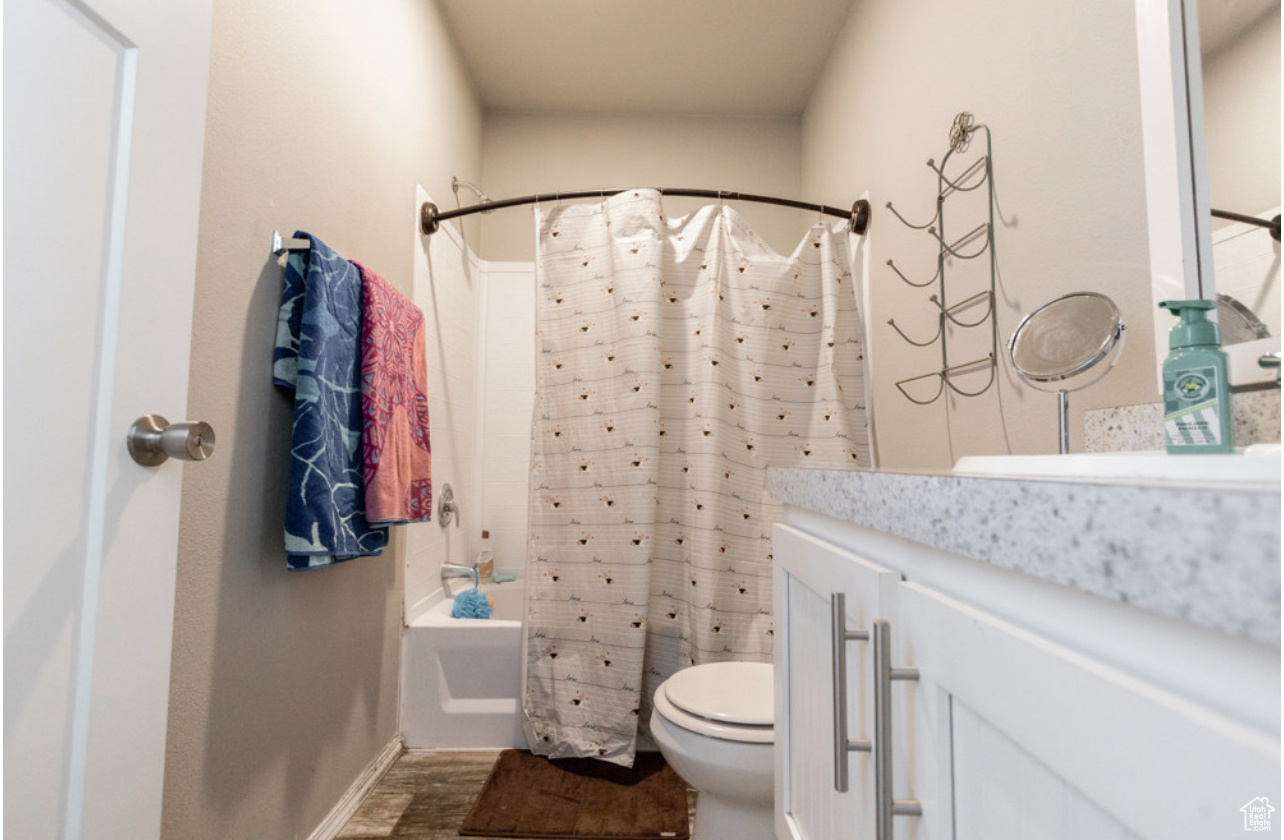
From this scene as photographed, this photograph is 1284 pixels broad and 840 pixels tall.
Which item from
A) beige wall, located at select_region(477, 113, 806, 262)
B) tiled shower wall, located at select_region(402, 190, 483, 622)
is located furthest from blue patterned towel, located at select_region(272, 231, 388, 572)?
beige wall, located at select_region(477, 113, 806, 262)

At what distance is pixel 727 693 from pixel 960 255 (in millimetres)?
1210

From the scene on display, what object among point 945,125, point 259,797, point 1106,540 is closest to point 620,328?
point 945,125

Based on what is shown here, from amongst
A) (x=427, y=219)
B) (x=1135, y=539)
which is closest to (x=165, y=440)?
(x=1135, y=539)

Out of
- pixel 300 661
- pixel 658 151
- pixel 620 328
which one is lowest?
pixel 300 661

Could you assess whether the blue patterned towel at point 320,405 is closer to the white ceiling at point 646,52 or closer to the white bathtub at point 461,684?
the white bathtub at point 461,684

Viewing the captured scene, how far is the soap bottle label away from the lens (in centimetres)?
71

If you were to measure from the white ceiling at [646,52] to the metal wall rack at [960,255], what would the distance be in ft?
3.95

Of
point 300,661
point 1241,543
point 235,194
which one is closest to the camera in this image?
point 1241,543

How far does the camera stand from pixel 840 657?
563 millimetres

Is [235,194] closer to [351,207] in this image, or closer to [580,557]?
[351,207]

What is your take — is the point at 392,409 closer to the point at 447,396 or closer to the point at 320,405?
the point at 320,405

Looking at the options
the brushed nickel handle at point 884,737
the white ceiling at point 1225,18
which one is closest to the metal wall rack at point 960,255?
the white ceiling at point 1225,18

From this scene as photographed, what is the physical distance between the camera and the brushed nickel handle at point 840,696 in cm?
55

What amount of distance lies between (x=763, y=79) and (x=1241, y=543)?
10.4 feet
